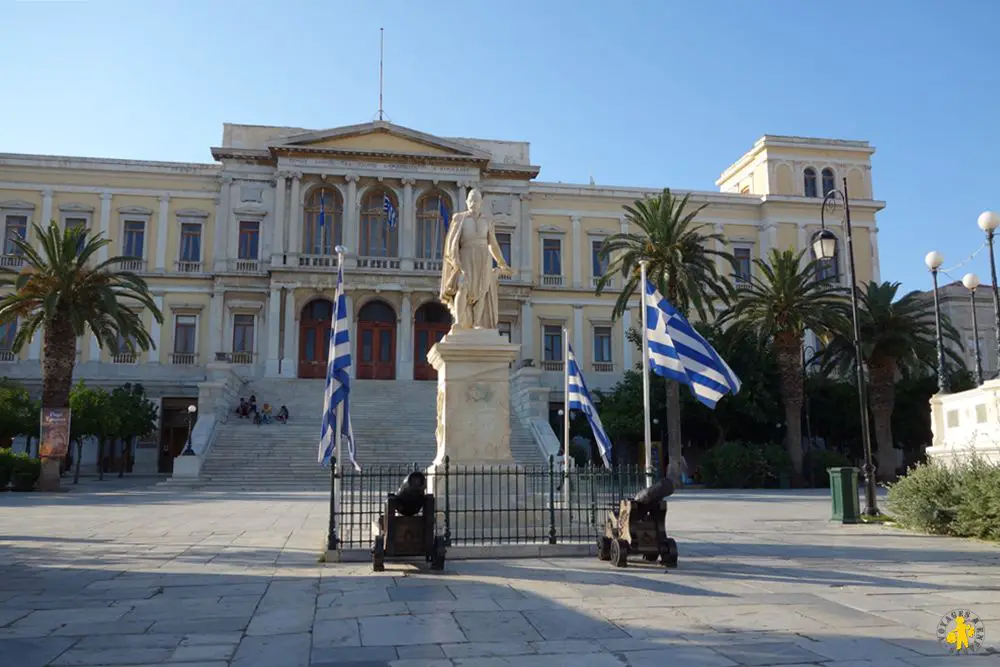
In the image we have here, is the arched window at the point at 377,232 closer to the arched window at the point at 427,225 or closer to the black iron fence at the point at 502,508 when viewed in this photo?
the arched window at the point at 427,225

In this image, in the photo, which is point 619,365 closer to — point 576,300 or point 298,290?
point 576,300

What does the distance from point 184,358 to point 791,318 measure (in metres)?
28.9

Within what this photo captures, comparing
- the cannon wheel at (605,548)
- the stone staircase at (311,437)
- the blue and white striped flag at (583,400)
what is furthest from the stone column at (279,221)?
the cannon wheel at (605,548)

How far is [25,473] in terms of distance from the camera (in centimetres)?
2550

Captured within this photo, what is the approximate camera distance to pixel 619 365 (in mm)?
45438

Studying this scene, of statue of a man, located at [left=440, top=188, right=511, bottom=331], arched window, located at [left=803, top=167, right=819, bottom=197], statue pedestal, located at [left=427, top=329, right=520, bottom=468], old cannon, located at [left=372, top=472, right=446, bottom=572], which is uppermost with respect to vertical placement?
arched window, located at [left=803, top=167, right=819, bottom=197]

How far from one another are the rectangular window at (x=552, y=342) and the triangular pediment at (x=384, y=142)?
9706mm

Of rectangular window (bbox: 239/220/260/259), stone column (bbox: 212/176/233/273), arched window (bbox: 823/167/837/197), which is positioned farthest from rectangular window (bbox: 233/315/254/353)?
arched window (bbox: 823/167/837/197)

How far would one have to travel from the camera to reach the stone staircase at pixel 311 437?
27.5 metres

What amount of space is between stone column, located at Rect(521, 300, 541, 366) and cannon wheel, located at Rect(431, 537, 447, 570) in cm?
3517

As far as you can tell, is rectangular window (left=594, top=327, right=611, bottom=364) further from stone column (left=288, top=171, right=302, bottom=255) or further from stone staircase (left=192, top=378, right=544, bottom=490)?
stone column (left=288, top=171, right=302, bottom=255)

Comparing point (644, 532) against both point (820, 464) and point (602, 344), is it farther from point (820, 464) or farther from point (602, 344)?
point (602, 344)

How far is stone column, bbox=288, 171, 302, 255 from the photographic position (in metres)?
42.1

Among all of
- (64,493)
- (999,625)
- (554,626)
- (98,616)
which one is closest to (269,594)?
(98,616)
